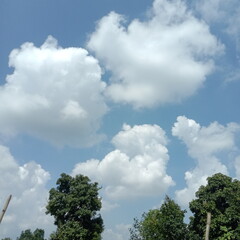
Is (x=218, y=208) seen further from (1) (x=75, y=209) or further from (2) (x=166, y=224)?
(1) (x=75, y=209)

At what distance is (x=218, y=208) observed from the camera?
153 ft

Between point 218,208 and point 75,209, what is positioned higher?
point 218,208

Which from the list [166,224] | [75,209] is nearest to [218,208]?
[166,224]

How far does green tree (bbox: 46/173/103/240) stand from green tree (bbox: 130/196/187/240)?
20.7 feet

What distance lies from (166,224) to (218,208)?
7.56 meters

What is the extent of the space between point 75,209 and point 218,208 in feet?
59.5

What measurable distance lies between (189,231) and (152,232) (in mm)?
5031

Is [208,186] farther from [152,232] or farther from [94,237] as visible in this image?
[94,237]

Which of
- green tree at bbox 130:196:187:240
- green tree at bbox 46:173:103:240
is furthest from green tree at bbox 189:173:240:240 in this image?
green tree at bbox 46:173:103:240

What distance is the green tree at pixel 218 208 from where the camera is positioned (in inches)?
1719

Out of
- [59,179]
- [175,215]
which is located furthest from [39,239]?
[175,215]

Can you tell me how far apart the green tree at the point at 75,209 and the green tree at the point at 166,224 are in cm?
631

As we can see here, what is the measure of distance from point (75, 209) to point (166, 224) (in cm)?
1151

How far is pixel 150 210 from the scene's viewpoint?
50.9 meters
